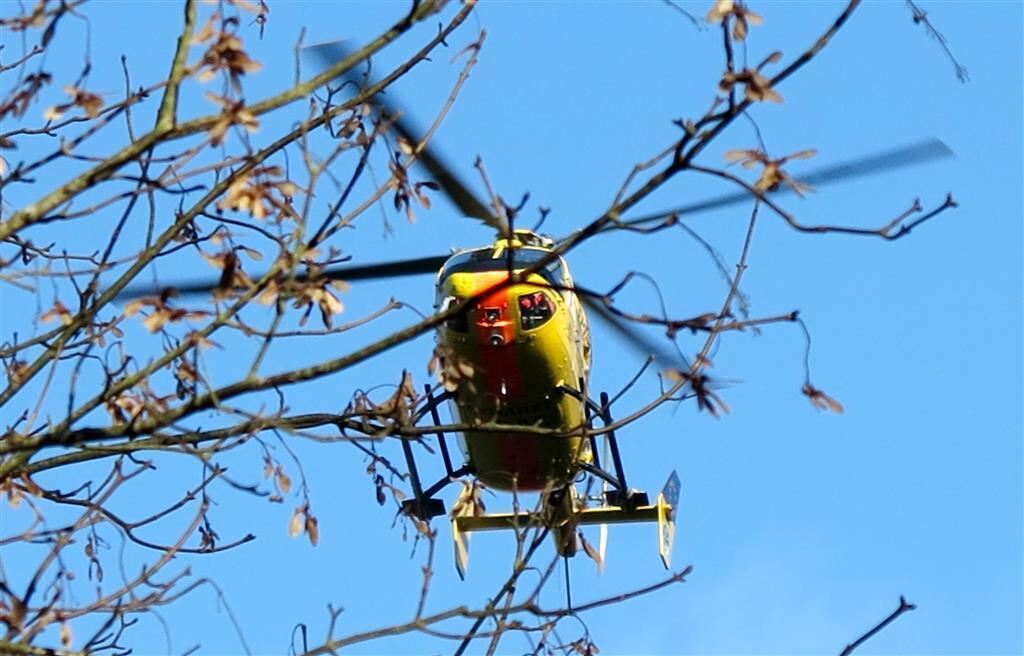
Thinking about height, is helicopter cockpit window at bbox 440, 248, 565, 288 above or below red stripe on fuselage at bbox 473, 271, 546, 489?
above

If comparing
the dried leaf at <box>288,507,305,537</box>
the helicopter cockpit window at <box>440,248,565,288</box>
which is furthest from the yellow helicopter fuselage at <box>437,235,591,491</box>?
the dried leaf at <box>288,507,305,537</box>

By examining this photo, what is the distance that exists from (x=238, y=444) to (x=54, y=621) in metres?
0.66

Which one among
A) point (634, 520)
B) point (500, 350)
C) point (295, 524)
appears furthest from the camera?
point (634, 520)

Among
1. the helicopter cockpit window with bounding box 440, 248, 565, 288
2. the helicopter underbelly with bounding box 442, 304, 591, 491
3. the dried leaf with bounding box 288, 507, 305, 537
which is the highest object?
the helicopter cockpit window with bounding box 440, 248, 565, 288

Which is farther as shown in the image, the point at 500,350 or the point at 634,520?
the point at 634,520

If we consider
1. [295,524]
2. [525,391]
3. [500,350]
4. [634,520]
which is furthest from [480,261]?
[295,524]

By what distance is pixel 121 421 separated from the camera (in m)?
5.44

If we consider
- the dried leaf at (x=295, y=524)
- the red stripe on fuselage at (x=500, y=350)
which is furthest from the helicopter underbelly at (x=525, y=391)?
the dried leaf at (x=295, y=524)

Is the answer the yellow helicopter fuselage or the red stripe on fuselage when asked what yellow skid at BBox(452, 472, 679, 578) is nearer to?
the yellow helicopter fuselage

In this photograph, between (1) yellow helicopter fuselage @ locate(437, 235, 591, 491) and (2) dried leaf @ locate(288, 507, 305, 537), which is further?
(1) yellow helicopter fuselage @ locate(437, 235, 591, 491)

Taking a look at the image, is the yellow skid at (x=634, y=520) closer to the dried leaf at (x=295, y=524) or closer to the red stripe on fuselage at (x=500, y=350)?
the red stripe on fuselage at (x=500, y=350)

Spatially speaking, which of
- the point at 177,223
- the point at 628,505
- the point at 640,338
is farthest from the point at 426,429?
the point at 628,505

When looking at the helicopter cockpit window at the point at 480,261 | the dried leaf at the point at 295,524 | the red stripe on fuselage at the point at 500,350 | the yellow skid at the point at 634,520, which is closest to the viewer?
the dried leaf at the point at 295,524

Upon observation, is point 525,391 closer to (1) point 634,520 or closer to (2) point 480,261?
(2) point 480,261
